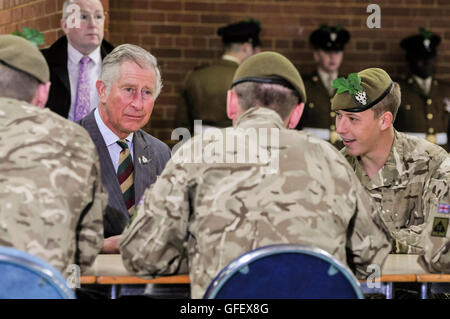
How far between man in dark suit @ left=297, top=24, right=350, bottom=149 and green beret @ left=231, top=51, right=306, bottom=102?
15.4 ft

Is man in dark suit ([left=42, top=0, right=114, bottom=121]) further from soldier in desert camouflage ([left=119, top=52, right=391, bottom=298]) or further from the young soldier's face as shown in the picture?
soldier in desert camouflage ([left=119, top=52, right=391, bottom=298])

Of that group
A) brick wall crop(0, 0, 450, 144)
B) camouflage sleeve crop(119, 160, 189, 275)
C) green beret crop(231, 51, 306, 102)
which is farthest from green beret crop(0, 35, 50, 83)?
brick wall crop(0, 0, 450, 144)

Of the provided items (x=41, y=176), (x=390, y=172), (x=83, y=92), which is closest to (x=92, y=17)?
(x=83, y=92)

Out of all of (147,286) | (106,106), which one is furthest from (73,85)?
(147,286)

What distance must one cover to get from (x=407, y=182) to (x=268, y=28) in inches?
163

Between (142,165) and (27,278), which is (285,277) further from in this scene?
(142,165)

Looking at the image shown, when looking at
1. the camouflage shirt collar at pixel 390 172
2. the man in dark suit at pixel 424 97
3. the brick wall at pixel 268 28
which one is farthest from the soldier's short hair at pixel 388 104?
the brick wall at pixel 268 28

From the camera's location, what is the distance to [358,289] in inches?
92.7

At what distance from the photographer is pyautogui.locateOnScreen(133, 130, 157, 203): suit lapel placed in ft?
13.0

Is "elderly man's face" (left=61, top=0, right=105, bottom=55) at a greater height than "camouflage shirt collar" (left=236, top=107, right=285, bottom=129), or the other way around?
"elderly man's face" (left=61, top=0, right=105, bottom=55)

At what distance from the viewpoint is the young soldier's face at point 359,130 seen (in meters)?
4.05

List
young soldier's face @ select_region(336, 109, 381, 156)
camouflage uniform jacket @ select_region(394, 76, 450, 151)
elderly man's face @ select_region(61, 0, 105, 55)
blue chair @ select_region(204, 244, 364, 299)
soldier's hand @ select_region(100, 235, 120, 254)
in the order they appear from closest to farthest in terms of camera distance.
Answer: blue chair @ select_region(204, 244, 364, 299) < soldier's hand @ select_region(100, 235, 120, 254) < young soldier's face @ select_region(336, 109, 381, 156) < elderly man's face @ select_region(61, 0, 105, 55) < camouflage uniform jacket @ select_region(394, 76, 450, 151)
